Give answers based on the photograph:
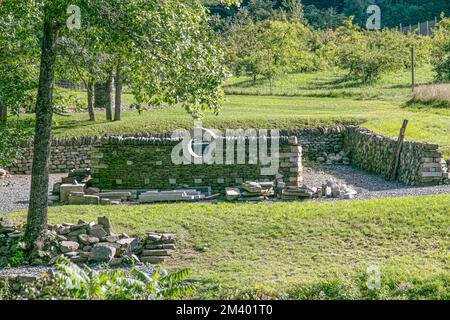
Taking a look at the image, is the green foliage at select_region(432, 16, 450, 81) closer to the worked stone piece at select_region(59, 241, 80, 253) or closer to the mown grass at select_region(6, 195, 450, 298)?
the mown grass at select_region(6, 195, 450, 298)

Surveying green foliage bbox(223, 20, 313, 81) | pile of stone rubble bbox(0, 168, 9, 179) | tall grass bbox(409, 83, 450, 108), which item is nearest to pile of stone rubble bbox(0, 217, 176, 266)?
pile of stone rubble bbox(0, 168, 9, 179)

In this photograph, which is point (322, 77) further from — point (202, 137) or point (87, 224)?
point (87, 224)

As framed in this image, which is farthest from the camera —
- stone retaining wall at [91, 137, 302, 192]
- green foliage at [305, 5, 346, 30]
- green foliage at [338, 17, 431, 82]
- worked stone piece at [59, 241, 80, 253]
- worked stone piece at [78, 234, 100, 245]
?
green foliage at [305, 5, 346, 30]

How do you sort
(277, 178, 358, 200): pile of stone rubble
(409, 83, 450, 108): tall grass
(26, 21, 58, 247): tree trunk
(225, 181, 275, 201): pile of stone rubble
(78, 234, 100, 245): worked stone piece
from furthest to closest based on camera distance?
(409, 83, 450, 108): tall grass
(225, 181, 275, 201): pile of stone rubble
(277, 178, 358, 200): pile of stone rubble
(78, 234, 100, 245): worked stone piece
(26, 21, 58, 247): tree trunk

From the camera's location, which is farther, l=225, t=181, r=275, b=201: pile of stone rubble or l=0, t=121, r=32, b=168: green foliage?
l=225, t=181, r=275, b=201: pile of stone rubble

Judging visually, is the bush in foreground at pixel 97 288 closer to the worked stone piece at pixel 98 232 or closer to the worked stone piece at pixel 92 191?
the worked stone piece at pixel 98 232

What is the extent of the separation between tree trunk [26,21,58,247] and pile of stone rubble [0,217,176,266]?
0.37m

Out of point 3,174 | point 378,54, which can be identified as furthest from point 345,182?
point 378,54

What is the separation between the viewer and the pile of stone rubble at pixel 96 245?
11930 millimetres

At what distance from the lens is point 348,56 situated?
3875 cm

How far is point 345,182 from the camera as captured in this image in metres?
19.2

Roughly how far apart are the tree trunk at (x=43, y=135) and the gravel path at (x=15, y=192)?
3.98 m

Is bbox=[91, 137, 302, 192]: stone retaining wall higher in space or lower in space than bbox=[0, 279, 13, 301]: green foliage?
higher

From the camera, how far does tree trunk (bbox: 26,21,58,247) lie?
1205 cm
